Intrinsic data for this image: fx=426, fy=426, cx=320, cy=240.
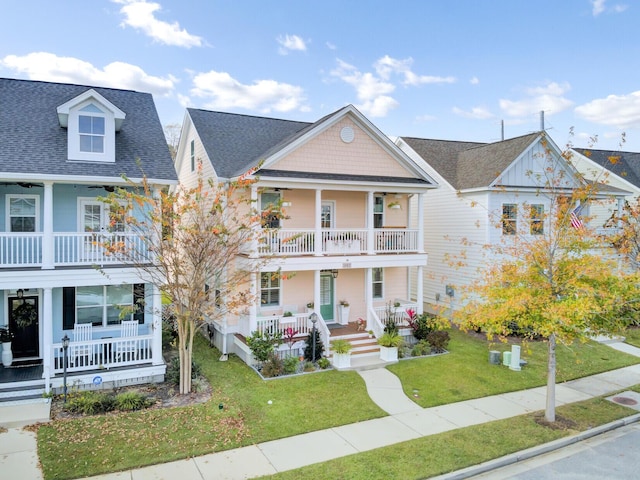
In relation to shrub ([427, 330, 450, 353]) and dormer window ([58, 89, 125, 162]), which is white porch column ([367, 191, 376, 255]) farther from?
dormer window ([58, 89, 125, 162])

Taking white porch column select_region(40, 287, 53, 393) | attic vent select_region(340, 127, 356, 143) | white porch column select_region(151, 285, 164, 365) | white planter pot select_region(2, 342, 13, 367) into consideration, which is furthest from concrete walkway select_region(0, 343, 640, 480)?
attic vent select_region(340, 127, 356, 143)

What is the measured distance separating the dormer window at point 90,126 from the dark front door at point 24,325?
4.85 meters

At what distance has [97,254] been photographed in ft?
41.5

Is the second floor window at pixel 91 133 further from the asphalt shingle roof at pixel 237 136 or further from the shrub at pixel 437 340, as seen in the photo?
the shrub at pixel 437 340

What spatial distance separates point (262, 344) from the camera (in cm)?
1371

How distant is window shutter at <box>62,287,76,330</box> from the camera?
13445mm

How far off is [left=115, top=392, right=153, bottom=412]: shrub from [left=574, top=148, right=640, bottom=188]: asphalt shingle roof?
28.5 meters

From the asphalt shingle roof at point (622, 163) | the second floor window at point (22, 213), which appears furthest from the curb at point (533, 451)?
the asphalt shingle roof at point (622, 163)

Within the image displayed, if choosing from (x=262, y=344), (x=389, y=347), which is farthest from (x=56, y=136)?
(x=389, y=347)

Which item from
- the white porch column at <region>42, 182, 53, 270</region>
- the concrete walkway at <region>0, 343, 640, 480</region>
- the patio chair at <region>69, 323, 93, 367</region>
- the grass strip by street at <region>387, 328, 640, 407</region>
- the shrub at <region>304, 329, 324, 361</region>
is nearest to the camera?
the concrete walkway at <region>0, 343, 640, 480</region>

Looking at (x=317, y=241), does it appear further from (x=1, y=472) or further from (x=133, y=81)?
(x=133, y=81)

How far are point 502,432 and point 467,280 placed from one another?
10885mm

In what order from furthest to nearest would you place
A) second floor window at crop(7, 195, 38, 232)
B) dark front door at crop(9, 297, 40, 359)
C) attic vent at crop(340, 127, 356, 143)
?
attic vent at crop(340, 127, 356, 143) → dark front door at crop(9, 297, 40, 359) → second floor window at crop(7, 195, 38, 232)

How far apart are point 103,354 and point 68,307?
2550 millimetres
